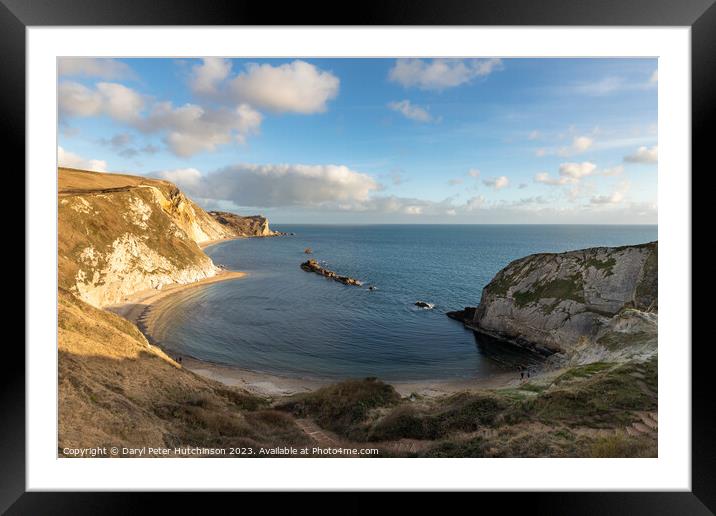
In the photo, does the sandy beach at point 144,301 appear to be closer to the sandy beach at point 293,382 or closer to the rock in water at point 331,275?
the sandy beach at point 293,382

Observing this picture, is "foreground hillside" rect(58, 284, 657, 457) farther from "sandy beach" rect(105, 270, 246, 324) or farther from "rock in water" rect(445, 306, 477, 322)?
"rock in water" rect(445, 306, 477, 322)

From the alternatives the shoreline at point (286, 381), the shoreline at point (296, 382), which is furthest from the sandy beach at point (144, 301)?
the shoreline at point (296, 382)

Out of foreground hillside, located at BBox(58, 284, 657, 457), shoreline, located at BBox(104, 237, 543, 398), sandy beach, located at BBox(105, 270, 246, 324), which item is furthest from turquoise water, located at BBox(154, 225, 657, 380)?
foreground hillside, located at BBox(58, 284, 657, 457)

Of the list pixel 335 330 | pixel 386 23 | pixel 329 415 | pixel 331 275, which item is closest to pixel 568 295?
pixel 335 330

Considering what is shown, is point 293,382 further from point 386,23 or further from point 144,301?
point 144,301

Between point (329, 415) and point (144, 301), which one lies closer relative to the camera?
point (329, 415)

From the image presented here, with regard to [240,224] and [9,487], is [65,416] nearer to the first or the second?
[9,487]

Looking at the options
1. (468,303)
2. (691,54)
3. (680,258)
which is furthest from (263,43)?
(468,303)
